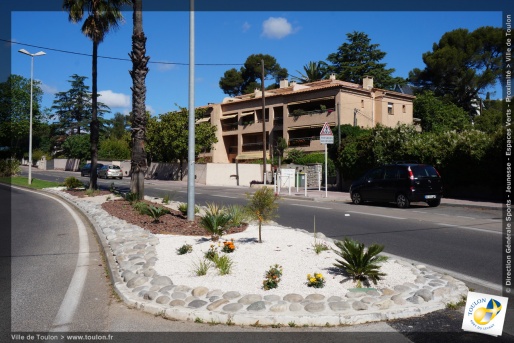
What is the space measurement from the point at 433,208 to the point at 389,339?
49.7 ft

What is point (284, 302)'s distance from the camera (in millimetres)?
5254

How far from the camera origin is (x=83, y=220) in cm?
1454

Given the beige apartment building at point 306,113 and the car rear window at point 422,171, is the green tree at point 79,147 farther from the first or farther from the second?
the car rear window at point 422,171

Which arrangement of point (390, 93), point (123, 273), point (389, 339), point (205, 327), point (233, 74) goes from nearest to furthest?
point (389, 339) → point (205, 327) → point (123, 273) → point (390, 93) → point (233, 74)

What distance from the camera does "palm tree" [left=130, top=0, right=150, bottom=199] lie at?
16.5 m

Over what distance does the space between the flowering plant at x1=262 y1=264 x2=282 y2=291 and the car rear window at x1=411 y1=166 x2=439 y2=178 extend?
13527mm

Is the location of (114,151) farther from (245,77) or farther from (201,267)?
(201,267)

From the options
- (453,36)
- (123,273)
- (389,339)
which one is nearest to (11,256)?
(123,273)

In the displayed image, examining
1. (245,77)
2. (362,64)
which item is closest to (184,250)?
(362,64)

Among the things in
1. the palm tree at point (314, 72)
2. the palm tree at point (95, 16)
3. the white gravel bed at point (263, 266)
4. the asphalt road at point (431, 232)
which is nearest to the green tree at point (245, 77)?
the palm tree at point (314, 72)

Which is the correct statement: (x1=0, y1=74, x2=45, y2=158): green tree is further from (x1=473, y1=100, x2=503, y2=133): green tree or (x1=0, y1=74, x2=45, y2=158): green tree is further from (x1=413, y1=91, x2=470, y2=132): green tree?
(x1=473, y1=100, x2=503, y2=133): green tree

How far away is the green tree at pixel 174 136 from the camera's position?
4775 cm

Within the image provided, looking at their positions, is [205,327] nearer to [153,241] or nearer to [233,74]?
[153,241]

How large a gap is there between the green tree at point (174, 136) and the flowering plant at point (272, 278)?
1650 inches
